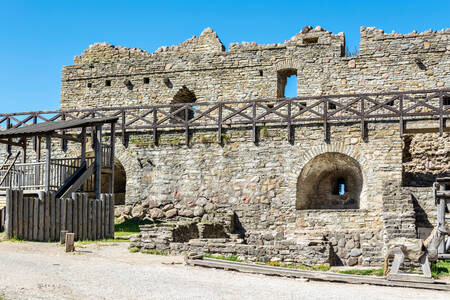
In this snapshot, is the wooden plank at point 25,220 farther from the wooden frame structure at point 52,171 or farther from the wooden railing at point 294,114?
the wooden railing at point 294,114

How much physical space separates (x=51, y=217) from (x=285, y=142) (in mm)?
7267

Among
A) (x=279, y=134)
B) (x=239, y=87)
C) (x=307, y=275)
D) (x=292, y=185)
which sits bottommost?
(x=307, y=275)

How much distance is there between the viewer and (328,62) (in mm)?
21656

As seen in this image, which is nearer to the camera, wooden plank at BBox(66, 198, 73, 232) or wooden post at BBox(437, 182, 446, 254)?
wooden post at BBox(437, 182, 446, 254)

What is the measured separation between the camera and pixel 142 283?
9430 millimetres

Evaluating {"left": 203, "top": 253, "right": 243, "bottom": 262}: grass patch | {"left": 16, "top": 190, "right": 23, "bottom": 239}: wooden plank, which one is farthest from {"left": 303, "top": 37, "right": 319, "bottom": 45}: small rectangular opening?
{"left": 16, "top": 190, "right": 23, "bottom": 239}: wooden plank

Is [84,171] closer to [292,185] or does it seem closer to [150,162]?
[150,162]

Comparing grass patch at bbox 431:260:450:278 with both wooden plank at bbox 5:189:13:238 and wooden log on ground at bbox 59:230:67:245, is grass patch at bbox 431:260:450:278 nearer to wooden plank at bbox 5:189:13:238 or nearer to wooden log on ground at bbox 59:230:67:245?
wooden log on ground at bbox 59:230:67:245

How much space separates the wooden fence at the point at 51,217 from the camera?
46.7ft

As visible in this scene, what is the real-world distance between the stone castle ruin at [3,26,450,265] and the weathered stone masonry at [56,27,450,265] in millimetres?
37

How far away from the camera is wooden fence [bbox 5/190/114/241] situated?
14.2 meters

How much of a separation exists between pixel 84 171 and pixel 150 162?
117 inches

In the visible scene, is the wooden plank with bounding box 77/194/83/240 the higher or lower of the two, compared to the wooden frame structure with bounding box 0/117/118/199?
lower

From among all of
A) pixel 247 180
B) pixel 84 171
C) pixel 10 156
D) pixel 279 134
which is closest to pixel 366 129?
pixel 279 134
